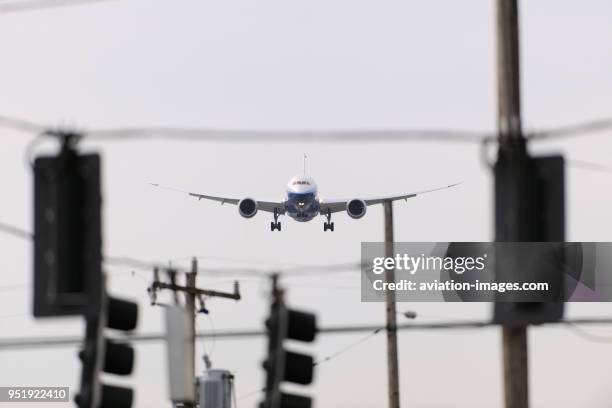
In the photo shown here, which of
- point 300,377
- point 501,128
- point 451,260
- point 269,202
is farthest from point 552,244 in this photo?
point 269,202

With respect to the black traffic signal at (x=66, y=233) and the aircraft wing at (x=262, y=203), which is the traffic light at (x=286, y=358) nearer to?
the black traffic signal at (x=66, y=233)

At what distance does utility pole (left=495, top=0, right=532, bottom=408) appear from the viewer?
19516 mm

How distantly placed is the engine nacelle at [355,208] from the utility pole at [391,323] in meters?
39.7

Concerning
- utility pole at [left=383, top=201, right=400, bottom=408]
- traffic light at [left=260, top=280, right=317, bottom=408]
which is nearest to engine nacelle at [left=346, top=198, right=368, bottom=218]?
utility pole at [left=383, top=201, right=400, bottom=408]

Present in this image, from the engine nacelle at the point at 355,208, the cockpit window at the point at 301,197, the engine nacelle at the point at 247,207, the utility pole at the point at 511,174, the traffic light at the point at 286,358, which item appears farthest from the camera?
the engine nacelle at the point at 355,208

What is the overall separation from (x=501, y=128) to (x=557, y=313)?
9.11 feet

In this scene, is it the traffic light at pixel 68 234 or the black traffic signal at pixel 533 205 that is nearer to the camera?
the black traffic signal at pixel 533 205

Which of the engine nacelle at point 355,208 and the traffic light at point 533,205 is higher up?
the engine nacelle at point 355,208

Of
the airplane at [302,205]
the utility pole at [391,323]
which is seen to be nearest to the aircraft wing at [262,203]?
the airplane at [302,205]

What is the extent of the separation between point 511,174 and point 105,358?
569 cm

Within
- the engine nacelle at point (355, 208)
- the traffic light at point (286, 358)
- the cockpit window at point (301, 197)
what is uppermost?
the cockpit window at point (301, 197)

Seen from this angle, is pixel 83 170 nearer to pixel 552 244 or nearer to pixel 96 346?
pixel 96 346

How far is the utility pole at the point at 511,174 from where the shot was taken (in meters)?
19.5

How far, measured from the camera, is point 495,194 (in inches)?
773
